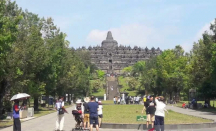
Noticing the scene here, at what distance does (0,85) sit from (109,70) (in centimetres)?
14839

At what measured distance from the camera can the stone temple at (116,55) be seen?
17875 cm

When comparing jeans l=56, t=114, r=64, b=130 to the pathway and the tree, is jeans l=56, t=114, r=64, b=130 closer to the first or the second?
the tree

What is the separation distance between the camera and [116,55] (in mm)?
185375

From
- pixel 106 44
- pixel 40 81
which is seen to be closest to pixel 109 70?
pixel 106 44

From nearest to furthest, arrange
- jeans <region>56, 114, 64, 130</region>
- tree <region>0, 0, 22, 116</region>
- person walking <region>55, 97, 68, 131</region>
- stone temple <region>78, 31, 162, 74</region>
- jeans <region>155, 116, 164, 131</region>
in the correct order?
jeans <region>155, 116, 164, 131</region> < person walking <region>55, 97, 68, 131</region> < jeans <region>56, 114, 64, 130</region> < tree <region>0, 0, 22, 116</region> < stone temple <region>78, 31, 162, 74</region>

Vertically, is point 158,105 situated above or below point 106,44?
below

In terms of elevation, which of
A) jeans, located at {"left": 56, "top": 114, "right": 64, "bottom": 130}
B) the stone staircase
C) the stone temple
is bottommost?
jeans, located at {"left": 56, "top": 114, "right": 64, "bottom": 130}

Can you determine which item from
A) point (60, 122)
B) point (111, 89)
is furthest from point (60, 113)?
point (111, 89)

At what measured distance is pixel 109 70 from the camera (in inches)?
6841

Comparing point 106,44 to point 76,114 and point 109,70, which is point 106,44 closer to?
point 109,70

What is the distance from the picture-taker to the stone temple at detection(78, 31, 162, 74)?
586ft

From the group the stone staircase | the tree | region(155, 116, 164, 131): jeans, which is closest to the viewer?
region(155, 116, 164, 131): jeans

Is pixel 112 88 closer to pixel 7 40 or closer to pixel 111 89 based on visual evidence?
pixel 111 89

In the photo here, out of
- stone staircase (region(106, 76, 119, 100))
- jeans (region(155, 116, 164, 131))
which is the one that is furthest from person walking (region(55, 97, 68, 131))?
stone staircase (region(106, 76, 119, 100))
